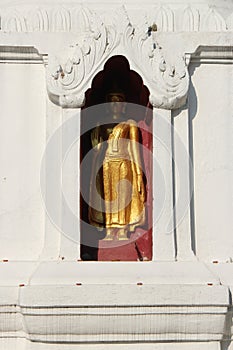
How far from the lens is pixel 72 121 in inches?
323

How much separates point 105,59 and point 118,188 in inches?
43.1

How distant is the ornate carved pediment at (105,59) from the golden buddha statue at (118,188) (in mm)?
539

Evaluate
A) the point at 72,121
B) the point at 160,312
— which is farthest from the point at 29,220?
the point at 160,312

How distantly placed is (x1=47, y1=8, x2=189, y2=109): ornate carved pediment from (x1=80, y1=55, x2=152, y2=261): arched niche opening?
144 millimetres

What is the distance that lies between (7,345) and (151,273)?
127 cm

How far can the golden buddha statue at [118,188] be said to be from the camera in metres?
8.45

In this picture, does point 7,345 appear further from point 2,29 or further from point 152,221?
point 2,29

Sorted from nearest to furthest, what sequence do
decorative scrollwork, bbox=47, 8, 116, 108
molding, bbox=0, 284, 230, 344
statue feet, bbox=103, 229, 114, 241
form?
1. molding, bbox=0, 284, 230, 344
2. decorative scrollwork, bbox=47, 8, 116, 108
3. statue feet, bbox=103, 229, 114, 241

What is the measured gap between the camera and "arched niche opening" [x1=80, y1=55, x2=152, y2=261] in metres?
8.38

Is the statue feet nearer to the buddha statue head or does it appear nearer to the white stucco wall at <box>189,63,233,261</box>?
the white stucco wall at <box>189,63,233,261</box>

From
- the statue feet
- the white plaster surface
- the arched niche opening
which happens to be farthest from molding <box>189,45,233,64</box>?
the statue feet

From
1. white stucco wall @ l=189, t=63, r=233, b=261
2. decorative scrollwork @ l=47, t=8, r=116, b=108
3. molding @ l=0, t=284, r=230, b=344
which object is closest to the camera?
molding @ l=0, t=284, r=230, b=344

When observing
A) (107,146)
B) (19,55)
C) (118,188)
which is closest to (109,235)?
(118,188)

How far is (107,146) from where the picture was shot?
28.2 ft
